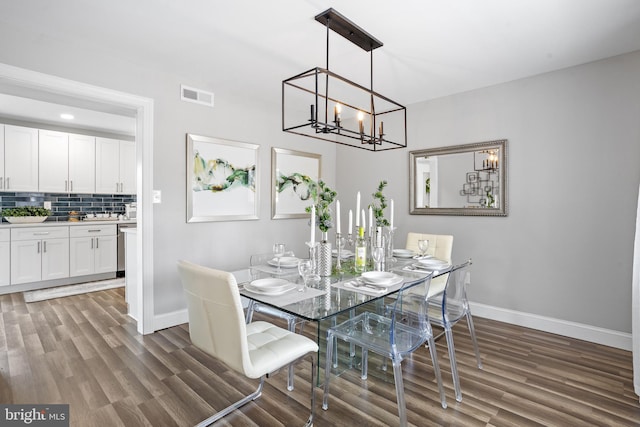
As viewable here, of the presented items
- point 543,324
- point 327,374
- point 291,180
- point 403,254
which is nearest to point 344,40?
point 403,254

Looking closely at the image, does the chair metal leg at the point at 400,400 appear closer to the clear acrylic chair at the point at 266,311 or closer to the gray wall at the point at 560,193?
the clear acrylic chair at the point at 266,311

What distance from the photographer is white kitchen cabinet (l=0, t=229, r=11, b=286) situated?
433 centimetres

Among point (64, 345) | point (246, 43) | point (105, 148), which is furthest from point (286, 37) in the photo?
point (105, 148)

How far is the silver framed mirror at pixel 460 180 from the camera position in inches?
136

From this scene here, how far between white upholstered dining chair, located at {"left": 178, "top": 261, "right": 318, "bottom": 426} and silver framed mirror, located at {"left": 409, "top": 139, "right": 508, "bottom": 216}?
2.66 metres

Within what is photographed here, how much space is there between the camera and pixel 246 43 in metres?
2.63

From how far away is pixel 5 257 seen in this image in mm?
4352

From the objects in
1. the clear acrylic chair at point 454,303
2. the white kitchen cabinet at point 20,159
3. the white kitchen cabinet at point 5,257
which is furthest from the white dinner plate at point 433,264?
the white kitchen cabinet at point 20,159

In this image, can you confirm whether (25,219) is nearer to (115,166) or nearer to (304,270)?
(115,166)

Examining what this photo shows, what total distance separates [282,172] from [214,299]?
2.94m

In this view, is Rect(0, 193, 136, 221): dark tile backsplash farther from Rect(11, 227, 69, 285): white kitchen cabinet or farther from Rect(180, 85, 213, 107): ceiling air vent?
Rect(180, 85, 213, 107): ceiling air vent

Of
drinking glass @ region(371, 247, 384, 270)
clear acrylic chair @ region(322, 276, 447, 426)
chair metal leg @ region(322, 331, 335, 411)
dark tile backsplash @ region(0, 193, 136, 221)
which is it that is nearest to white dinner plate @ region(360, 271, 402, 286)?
clear acrylic chair @ region(322, 276, 447, 426)

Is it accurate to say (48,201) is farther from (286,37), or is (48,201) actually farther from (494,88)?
(494,88)

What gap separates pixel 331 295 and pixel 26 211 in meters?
5.34
